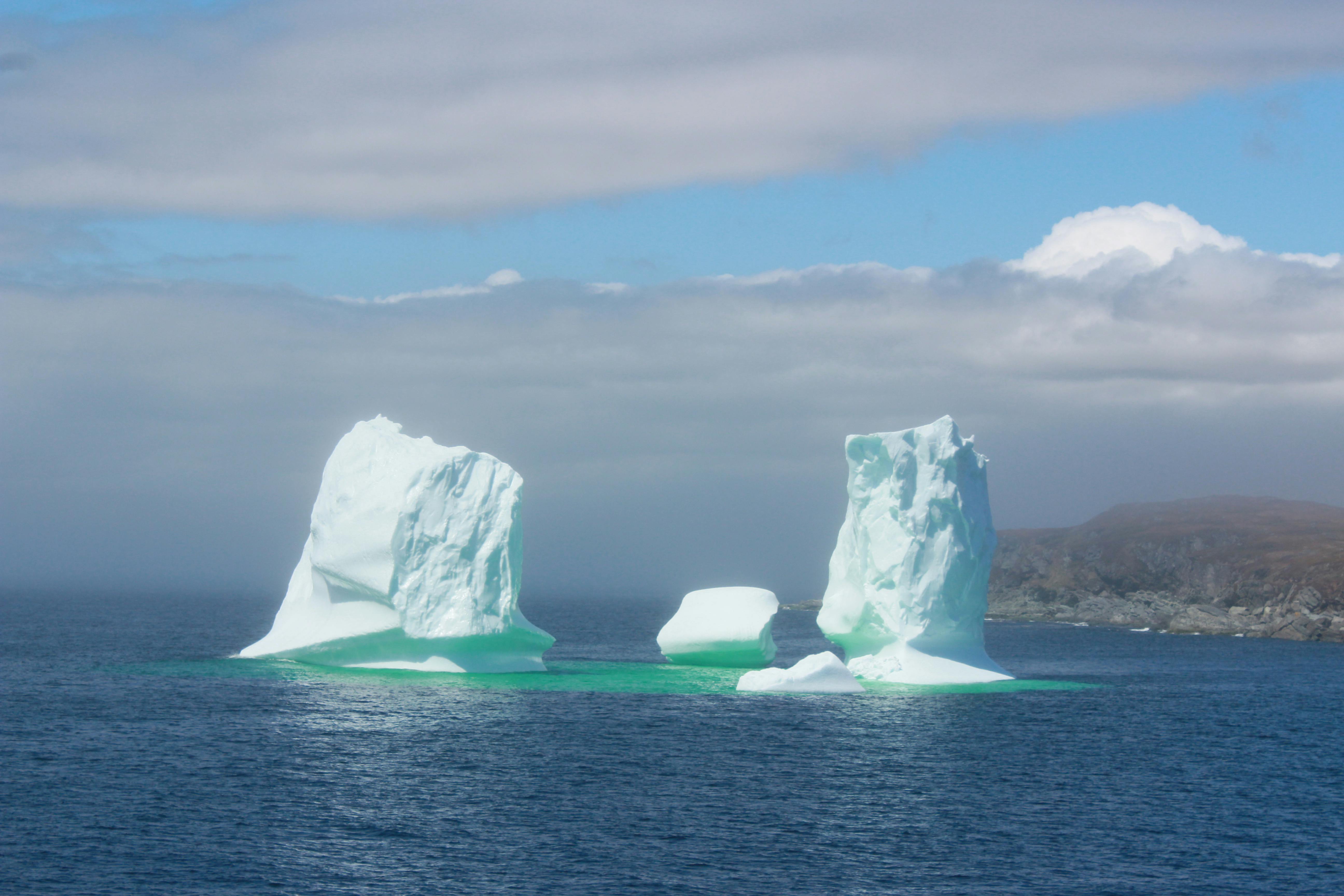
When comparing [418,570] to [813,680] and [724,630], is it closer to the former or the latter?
[724,630]

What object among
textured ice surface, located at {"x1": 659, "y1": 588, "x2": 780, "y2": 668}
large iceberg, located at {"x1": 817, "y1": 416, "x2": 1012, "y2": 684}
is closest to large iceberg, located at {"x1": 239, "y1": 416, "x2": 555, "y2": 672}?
textured ice surface, located at {"x1": 659, "y1": 588, "x2": 780, "y2": 668}

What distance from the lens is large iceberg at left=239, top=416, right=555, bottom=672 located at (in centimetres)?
4697

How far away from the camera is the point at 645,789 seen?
95.0ft

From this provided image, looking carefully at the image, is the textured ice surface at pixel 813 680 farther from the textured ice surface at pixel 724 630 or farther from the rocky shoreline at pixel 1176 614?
the rocky shoreline at pixel 1176 614

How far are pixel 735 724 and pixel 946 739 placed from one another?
6322 millimetres

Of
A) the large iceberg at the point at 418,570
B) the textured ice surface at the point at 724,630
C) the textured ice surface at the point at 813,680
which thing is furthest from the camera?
the textured ice surface at the point at 724,630

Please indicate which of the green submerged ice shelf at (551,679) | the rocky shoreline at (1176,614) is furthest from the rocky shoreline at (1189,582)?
the green submerged ice shelf at (551,679)

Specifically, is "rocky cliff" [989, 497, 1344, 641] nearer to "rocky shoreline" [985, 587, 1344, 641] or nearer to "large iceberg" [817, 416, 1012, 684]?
"rocky shoreline" [985, 587, 1344, 641]

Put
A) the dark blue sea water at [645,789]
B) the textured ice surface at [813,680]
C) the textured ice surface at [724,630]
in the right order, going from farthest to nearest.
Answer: the textured ice surface at [724,630], the textured ice surface at [813,680], the dark blue sea water at [645,789]

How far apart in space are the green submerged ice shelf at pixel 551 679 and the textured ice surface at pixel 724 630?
1199 mm

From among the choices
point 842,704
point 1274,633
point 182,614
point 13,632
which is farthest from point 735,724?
point 182,614

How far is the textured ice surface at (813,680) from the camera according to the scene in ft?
149

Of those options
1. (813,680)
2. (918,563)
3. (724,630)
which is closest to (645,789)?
(813,680)

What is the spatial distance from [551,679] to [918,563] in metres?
14.8
